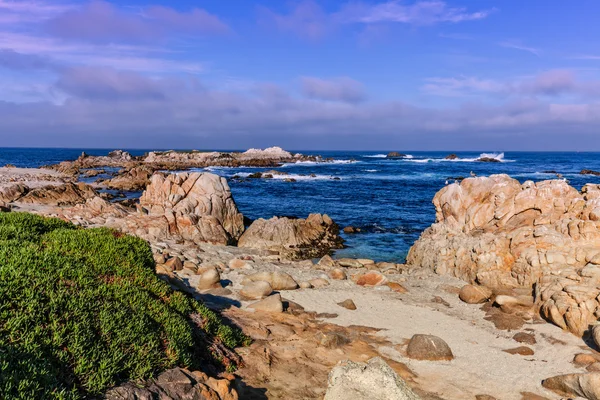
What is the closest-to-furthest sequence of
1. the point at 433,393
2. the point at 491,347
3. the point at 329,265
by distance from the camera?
the point at 433,393 < the point at 491,347 < the point at 329,265

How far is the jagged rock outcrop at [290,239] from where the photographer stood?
25.7 meters

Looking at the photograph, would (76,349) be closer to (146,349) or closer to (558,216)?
(146,349)

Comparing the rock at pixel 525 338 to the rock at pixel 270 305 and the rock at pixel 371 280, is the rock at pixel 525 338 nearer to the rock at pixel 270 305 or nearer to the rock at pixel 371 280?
the rock at pixel 371 280

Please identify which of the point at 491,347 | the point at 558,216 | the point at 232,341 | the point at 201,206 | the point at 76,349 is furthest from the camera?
the point at 201,206

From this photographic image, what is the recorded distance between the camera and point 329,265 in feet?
72.6

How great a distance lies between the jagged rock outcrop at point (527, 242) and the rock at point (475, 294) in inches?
57.0

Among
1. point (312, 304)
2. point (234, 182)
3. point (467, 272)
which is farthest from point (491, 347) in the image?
point (234, 182)

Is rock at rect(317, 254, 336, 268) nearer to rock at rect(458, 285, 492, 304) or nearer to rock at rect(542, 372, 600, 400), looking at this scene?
rock at rect(458, 285, 492, 304)

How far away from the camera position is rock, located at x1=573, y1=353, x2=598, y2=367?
10.8 metres

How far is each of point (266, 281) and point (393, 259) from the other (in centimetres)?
1132

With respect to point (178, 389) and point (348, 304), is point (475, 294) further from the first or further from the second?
point (178, 389)

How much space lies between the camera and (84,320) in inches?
272

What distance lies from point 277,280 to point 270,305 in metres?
3.02

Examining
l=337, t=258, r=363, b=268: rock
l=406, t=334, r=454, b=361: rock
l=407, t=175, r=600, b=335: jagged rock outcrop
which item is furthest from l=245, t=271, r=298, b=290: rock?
l=407, t=175, r=600, b=335: jagged rock outcrop
